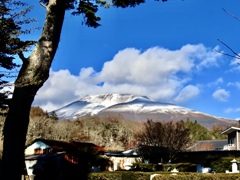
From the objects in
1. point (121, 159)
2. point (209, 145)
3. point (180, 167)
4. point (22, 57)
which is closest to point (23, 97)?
point (22, 57)

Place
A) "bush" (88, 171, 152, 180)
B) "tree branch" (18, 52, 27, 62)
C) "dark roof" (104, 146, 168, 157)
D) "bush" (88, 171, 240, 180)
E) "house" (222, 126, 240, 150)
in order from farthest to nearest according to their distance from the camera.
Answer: "house" (222, 126, 240, 150)
"dark roof" (104, 146, 168, 157)
"bush" (88, 171, 152, 180)
"bush" (88, 171, 240, 180)
"tree branch" (18, 52, 27, 62)

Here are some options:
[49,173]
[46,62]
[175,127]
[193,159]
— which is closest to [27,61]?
[46,62]

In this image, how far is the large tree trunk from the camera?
6938 millimetres

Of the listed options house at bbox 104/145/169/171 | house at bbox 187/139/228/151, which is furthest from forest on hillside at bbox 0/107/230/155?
house at bbox 104/145/169/171

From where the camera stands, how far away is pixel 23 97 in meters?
7.15

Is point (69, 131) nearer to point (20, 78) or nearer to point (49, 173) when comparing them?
point (49, 173)

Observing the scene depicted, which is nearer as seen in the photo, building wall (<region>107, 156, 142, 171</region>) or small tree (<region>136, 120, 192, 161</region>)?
building wall (<region>107, 156, 142, 171</region>)

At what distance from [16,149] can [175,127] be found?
34.6 m

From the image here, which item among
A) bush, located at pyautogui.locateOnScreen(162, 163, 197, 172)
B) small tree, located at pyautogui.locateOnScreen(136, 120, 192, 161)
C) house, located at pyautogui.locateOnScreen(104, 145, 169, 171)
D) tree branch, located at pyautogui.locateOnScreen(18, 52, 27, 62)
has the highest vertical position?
small tree, located at pyautogui.locateOnScreen(136, 120, 192, 161)

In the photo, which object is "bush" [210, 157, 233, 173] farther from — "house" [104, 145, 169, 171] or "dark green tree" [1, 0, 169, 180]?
"dark green tree" [1, 0, 169, 180]

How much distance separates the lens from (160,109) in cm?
18925

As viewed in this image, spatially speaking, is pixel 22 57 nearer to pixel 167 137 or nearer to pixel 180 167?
pixel 180 167

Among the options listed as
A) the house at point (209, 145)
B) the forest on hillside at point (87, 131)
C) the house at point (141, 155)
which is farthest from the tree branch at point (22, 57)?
the house at point (209, 145)

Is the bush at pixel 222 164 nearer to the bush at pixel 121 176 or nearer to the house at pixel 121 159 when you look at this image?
the house at pixel 121 159
